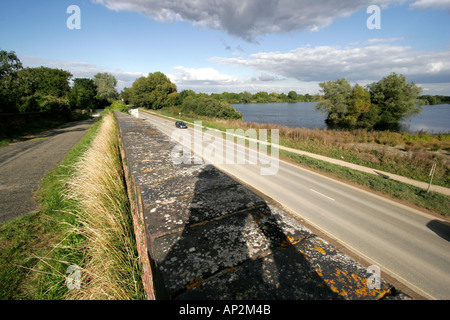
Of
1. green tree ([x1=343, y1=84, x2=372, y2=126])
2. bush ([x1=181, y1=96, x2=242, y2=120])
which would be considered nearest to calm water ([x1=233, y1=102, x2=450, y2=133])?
green tree ([x1=343, y1=84, x2=372, y2=126])

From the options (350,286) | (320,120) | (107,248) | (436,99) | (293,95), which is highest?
(293,95)

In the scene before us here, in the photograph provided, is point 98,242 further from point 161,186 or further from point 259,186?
point 259,186

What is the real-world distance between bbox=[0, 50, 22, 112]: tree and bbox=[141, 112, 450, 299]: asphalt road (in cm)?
3229

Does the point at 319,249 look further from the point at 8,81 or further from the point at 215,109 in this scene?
the point at 215,109

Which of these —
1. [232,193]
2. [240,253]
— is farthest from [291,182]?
[240,253]

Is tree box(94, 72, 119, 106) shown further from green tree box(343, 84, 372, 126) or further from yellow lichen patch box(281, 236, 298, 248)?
yellow lichen patch box(281, 236, 298, 248)

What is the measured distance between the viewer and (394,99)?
1506 inches

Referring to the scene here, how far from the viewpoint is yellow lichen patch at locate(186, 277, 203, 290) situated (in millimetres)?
1140

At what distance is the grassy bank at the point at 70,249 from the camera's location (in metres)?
2.12

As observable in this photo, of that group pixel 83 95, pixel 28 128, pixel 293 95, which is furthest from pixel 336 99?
pixel 293 95

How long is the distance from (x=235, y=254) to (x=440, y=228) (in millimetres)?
10906

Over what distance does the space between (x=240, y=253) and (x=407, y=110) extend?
167 ft

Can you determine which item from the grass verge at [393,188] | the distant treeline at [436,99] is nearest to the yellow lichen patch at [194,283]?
the grass verge at [393,188]
